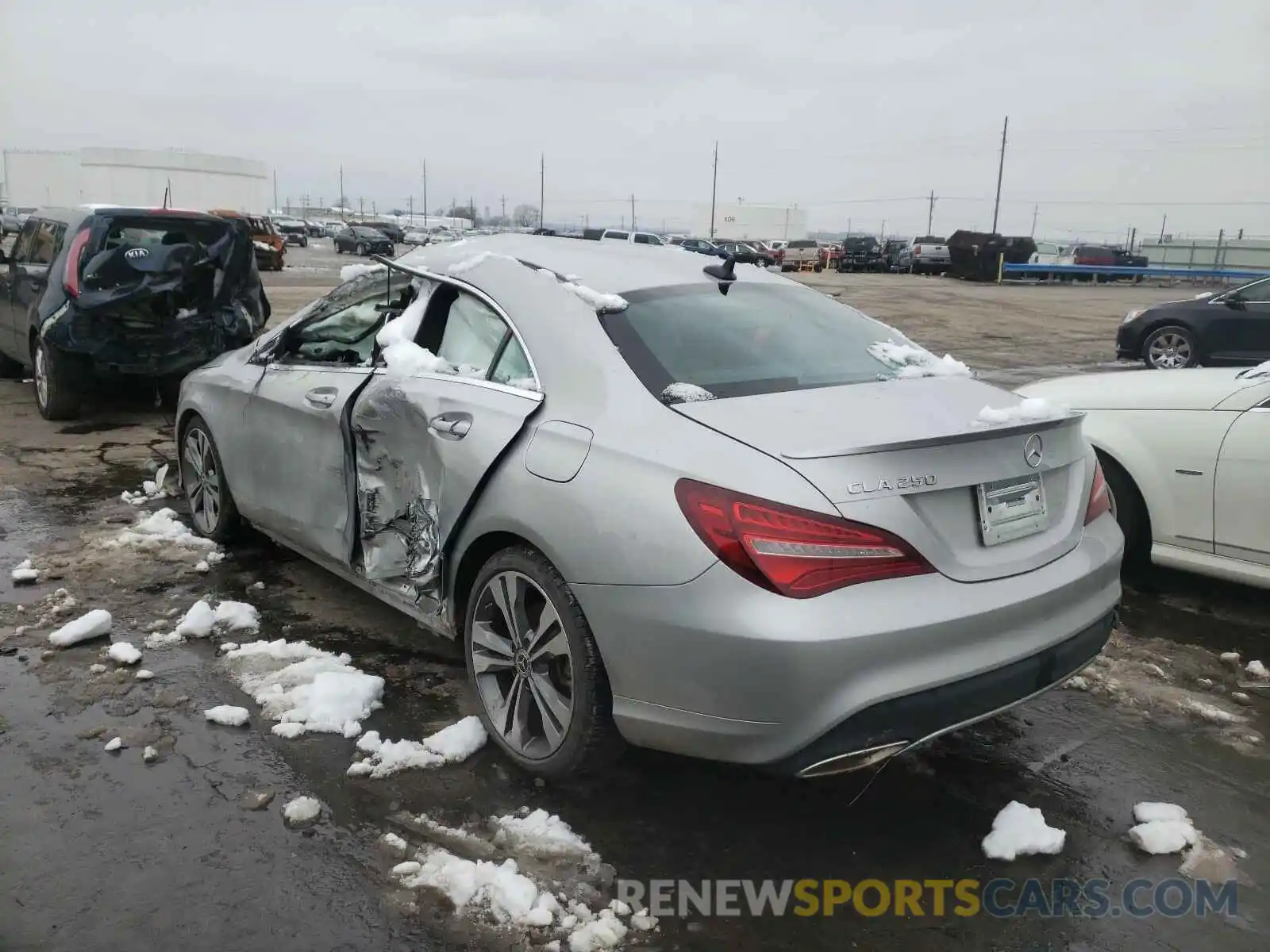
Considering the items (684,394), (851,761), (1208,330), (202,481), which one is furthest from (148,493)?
(1208,330)

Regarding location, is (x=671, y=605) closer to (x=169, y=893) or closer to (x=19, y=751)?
(x=169, y=893)

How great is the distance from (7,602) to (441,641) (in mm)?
2062

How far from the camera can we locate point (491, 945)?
2.50m

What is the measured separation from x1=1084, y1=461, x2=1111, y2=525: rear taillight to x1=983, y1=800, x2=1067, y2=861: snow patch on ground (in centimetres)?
93

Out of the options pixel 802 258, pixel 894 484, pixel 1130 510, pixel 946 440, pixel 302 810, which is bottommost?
pixel 302 810

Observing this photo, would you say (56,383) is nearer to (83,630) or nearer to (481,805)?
(83,630)

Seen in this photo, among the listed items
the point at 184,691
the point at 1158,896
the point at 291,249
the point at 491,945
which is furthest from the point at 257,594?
the point at 291,249

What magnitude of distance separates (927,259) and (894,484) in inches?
1843

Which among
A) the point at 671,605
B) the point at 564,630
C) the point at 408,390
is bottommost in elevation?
the point at 564,630

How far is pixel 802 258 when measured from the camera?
48.6 meters

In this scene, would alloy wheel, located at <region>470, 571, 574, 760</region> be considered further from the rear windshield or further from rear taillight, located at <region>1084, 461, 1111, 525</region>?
rear taillight, located at <region>1084, 461, 1111, 525</region>

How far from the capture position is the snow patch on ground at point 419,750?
3.30 meters

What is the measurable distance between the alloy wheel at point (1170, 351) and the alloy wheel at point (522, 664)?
483 inches

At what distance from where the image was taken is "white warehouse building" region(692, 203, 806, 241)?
3637 inches
